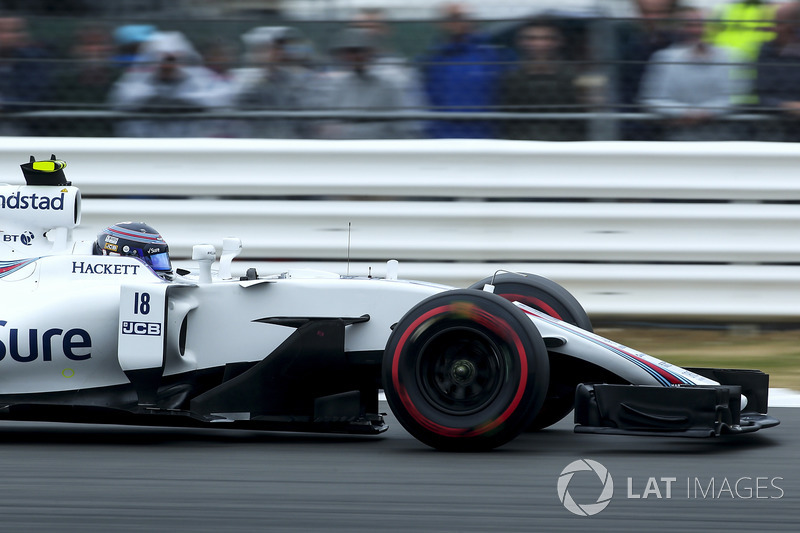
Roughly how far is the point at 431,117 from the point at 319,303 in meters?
3.03

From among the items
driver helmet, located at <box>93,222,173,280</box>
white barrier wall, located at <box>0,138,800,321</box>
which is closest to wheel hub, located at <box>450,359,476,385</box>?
driver helmet, located at <box>93,222,173,280</box>

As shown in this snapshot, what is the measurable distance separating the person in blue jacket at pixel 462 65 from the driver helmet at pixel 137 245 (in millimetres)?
2844

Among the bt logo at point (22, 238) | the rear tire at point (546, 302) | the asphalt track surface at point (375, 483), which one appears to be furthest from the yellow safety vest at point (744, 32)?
the bt logo at point (22, 238)

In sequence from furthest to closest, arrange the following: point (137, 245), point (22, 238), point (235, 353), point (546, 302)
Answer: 1. point (546, 302)
2. point (22, 238)
3. point (137, 245)
4. point (235, 353)

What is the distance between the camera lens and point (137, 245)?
18.1 feet

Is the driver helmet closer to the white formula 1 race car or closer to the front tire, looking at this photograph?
the white formula 1 race car

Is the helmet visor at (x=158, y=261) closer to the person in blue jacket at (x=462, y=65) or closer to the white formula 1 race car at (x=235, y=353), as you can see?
the white formula 1 race car at (x=235, y=353)

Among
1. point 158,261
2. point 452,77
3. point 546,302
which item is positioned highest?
point 452,77

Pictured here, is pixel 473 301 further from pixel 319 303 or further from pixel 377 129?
pixel 377 129

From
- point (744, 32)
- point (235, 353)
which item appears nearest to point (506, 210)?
point (744, 32)

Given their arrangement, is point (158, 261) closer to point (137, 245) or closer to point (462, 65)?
point (137, 245)

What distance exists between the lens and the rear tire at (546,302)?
5625 mm

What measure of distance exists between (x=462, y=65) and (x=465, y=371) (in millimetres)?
3356

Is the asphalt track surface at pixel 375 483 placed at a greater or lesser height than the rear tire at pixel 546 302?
lesser
